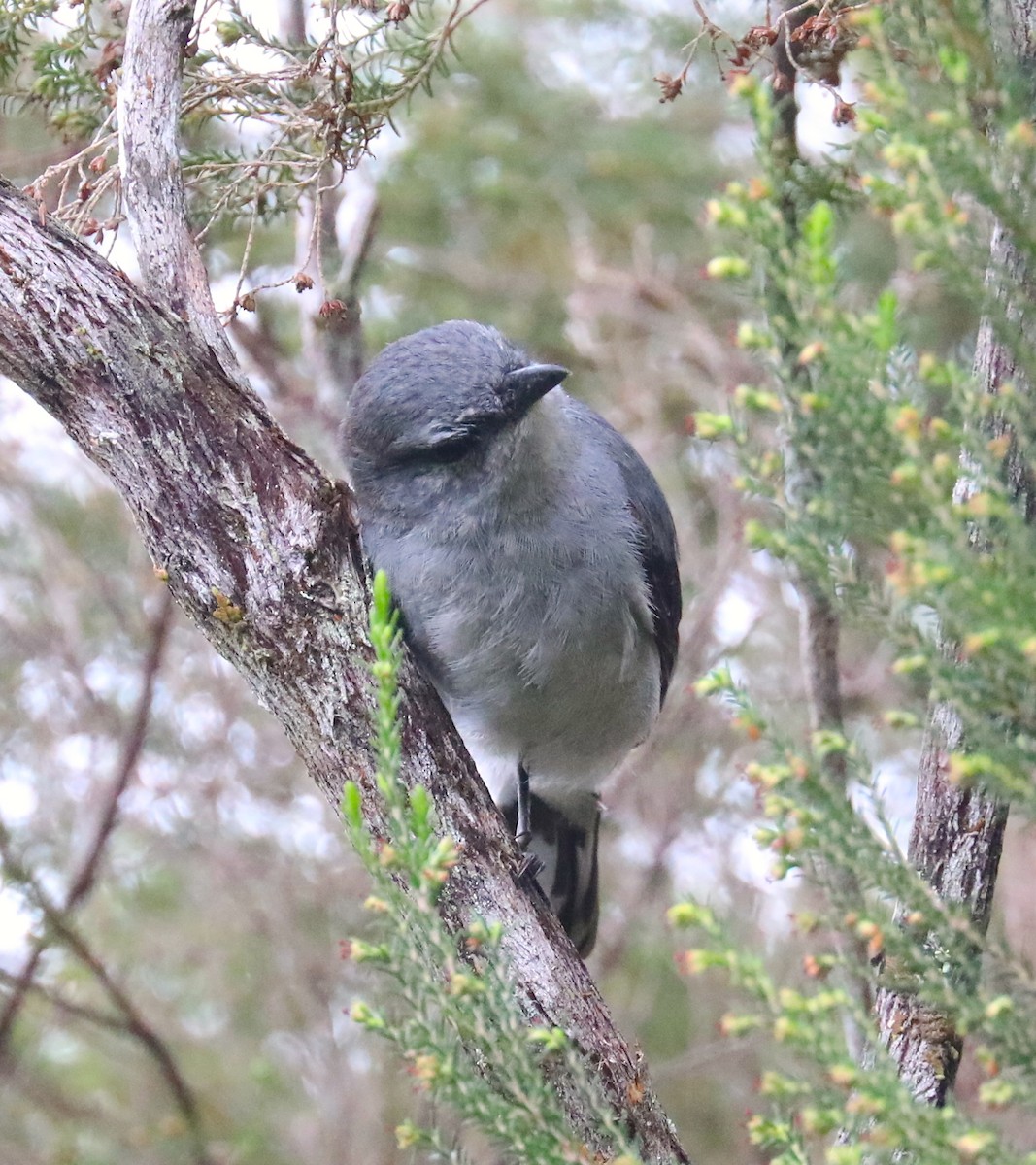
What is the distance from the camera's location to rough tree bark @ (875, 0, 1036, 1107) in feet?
8.80

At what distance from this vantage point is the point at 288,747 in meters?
6.26

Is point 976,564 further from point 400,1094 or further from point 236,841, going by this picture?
point 236,841

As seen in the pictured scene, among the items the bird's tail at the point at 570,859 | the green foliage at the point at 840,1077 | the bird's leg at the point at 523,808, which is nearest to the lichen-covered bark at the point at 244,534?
the green foliage at the point at 840,1077

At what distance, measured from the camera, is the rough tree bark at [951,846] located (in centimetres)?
268

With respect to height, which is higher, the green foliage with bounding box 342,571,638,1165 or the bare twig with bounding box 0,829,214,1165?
the bare twig with bounding box 0,829,214,1165

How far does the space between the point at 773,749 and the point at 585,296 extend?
4.68 m

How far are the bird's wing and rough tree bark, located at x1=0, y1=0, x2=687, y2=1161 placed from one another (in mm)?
1637

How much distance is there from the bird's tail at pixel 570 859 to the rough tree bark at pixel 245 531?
1.77 meters

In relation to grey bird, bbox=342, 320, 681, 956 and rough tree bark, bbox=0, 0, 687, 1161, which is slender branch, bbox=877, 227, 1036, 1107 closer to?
rough tree bark, bbox=0, 0, 687, 1161

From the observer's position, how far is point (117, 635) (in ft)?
20.6

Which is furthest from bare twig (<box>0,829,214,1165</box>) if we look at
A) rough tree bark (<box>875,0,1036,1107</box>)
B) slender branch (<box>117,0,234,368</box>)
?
rough tree bark (<box>875,0,1036,1107</box>)

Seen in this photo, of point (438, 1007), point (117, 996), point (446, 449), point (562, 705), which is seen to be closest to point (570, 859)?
point (562, 705)

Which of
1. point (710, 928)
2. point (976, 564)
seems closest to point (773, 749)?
point (710, 928)

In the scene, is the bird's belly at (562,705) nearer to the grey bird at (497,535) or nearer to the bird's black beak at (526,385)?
the grey bird at (497,535)
